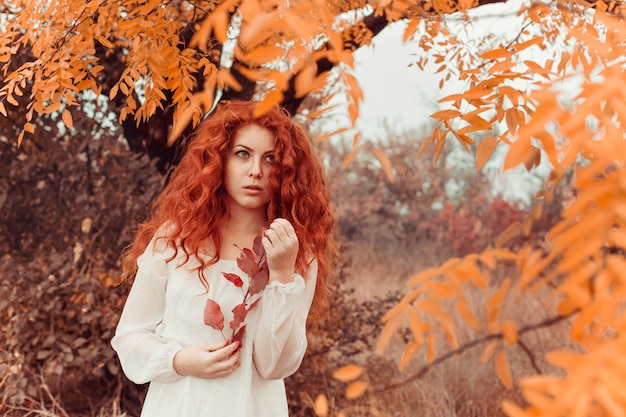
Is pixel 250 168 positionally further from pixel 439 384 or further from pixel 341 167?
pixel 439 384

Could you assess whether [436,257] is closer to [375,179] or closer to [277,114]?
[375,179]

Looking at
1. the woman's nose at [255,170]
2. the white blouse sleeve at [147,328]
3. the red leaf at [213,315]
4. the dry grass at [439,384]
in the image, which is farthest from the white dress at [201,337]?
the dry grass at [439,384]

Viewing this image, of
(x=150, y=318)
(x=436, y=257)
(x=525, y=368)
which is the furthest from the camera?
(x=436, y=257)

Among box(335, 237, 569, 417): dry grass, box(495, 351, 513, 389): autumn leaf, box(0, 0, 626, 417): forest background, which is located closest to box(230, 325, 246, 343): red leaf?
box(0, 0, 626, 417): forest background

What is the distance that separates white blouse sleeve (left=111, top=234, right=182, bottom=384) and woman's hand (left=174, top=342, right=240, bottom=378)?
0.17ft

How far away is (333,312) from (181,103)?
2741 millimetres

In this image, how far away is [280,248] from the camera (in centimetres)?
201

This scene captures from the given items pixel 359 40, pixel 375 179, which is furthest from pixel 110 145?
pixel 375 179


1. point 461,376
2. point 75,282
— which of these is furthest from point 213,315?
point 461,376

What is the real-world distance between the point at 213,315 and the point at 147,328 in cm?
31

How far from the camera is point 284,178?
7.57 ft

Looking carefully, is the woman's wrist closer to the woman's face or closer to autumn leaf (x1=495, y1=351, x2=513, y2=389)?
the woman's face

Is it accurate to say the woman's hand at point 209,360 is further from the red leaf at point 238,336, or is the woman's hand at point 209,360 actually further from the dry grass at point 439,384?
the dry grass at point 439,384

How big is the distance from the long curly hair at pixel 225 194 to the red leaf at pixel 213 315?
5.9 inches
